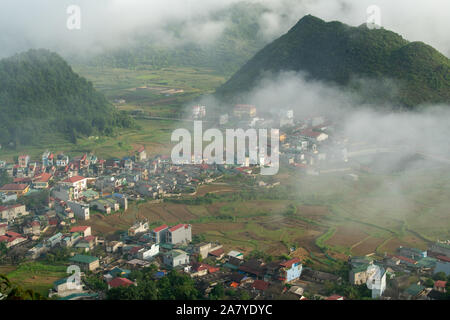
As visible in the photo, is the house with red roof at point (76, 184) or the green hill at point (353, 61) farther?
the green hill at point (353, 61)

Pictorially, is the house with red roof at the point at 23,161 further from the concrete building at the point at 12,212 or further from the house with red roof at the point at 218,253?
the house with red roof at the point at 218,253

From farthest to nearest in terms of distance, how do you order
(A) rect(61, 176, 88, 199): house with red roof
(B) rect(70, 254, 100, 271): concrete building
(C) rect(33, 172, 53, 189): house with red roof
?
(C) rect(33, 172, 53, 189): house with red roof < (A) rect(61, 176, 88, 199): house with red roof < (B) rect(70, 254, 100, 271): concrete building

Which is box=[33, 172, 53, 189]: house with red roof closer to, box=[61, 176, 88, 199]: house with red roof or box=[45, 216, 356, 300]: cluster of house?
box=[61, 176, 88, 199]: house with red roof

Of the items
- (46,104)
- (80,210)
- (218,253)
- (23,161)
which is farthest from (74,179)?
(46,104)

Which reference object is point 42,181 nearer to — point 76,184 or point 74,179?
point 74,179

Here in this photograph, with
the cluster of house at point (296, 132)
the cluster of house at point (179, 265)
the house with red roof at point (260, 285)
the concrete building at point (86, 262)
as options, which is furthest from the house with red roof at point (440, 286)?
the cluster of house at point (296, 132)

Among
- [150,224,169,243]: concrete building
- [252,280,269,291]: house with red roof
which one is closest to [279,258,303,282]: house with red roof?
[252,280,269,291]: house with red roof
